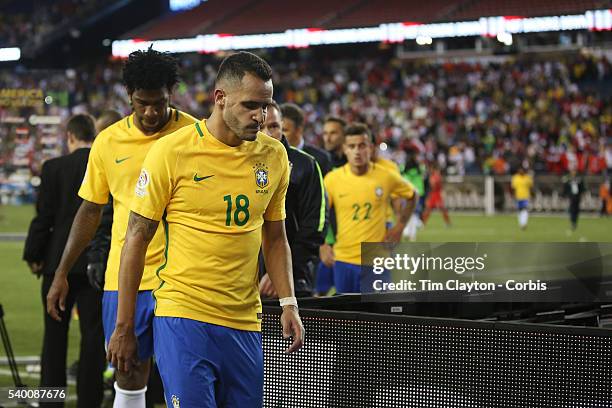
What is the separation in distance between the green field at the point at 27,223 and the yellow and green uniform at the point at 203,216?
503cm

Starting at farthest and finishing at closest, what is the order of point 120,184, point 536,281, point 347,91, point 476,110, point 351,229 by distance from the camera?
1. point 347,91
2. point 476,110
3. point 351,229
4. point 120,184
5. point 536,281

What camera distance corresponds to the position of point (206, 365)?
4516 millimetres

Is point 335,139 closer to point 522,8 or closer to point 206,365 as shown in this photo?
point 206,365

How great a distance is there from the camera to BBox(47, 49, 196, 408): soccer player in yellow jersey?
18.2 feet

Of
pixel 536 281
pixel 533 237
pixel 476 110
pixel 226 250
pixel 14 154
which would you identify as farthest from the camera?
pixel 476 110

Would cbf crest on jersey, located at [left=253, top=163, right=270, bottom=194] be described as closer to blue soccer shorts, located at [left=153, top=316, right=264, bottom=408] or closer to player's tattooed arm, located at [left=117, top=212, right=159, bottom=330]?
player's tattooed arm, located at [left=117, top=212, right=159, bottom=330]

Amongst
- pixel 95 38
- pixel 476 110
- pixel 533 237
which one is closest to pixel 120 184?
pixel 533 237

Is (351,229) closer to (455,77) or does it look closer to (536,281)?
(536,281)

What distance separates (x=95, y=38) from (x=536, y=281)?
53.6m

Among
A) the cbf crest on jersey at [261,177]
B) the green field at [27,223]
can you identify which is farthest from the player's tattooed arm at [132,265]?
the green field at [27,223]

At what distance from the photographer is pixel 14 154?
15.1 meters

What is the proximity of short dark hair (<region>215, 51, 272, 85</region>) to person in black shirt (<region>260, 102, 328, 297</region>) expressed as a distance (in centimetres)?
255

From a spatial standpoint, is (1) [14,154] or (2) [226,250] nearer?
(2) [226,250]

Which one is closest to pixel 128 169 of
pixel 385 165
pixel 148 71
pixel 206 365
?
pixel 148 71
